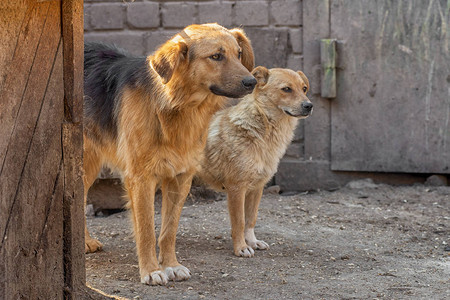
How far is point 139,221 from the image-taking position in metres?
4.43

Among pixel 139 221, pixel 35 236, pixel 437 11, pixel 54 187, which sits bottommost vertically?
pixel 139 221

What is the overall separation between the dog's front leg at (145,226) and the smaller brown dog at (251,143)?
991 millimetres

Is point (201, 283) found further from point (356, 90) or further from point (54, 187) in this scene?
point (356, 90)

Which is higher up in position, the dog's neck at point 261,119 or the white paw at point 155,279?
the dog's neck at point 261,119

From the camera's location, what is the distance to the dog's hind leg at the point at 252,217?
5453 mm

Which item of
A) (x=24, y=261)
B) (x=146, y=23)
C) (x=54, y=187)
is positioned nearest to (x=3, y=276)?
(x=24, y=261)

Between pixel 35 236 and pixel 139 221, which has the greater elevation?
pixel 35 236

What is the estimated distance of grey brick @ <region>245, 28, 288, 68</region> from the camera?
24.0ft

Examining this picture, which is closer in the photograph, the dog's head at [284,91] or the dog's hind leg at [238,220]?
the dog's hind leg at [238,220]

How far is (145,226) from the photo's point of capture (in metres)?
4.43

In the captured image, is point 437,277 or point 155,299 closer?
point 155,299

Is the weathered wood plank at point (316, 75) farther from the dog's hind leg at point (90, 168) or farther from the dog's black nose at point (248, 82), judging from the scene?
the dog's black nose at point (248, 82)

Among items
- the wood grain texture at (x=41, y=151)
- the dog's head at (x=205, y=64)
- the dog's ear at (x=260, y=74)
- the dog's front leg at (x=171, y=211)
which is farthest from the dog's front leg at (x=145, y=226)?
the dog's ear at (x=260, y=74)

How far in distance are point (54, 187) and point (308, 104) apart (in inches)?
111
